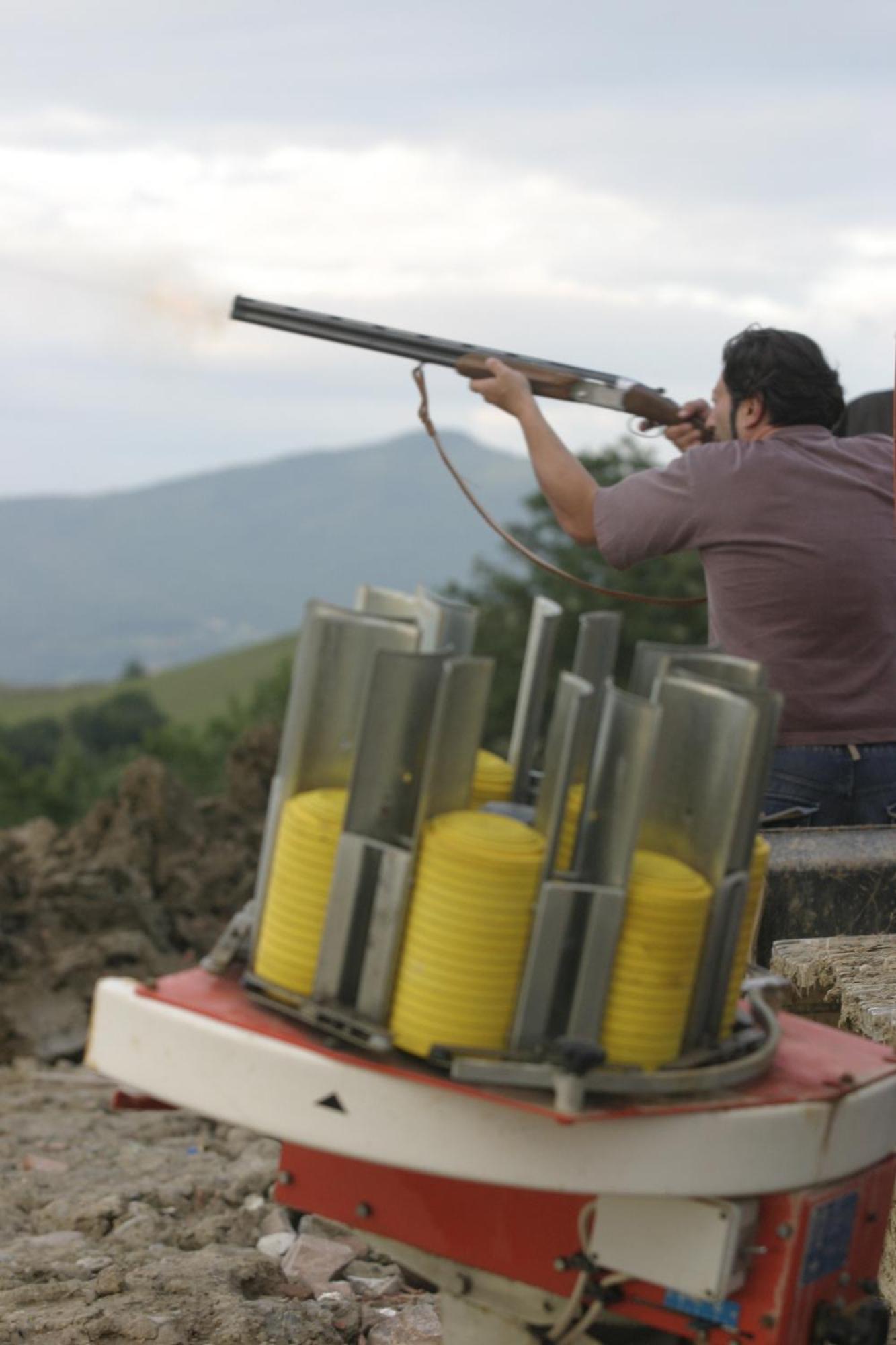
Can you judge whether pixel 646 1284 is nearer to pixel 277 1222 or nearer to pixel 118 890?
pixel 277 1222

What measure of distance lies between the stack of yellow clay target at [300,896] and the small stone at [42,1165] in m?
4.07

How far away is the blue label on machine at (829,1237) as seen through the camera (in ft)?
8.62

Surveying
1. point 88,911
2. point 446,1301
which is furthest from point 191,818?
point 446,1301

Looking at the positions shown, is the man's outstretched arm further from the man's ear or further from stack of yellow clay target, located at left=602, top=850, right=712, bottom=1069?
stack of yellow clay target, located at left=602, top=850, right=712, bottom=1069

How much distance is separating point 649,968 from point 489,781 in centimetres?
60

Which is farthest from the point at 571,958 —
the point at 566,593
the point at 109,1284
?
the point at 566,593

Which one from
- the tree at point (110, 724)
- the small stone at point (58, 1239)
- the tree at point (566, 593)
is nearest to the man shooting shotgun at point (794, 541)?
the small stone at point (58, 1239)

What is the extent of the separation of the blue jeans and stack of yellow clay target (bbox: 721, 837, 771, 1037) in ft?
5.82

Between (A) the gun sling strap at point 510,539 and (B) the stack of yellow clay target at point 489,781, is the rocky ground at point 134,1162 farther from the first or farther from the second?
(A) the gun sling strap at point 510,539

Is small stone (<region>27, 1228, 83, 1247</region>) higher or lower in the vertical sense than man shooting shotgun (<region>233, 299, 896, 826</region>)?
lower

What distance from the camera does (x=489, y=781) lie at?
2.99 metres

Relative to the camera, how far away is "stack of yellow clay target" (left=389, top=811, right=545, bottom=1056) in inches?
96.0

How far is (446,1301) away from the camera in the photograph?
280 centimetres

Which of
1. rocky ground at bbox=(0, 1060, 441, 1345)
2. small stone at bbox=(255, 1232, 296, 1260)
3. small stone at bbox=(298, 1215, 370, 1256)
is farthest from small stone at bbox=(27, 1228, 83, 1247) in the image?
small stone at bbox=(298, 1215, 370, 1256)
